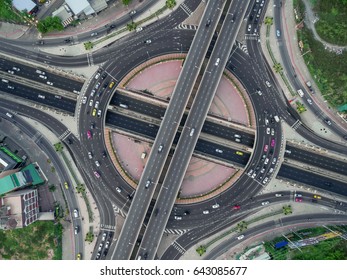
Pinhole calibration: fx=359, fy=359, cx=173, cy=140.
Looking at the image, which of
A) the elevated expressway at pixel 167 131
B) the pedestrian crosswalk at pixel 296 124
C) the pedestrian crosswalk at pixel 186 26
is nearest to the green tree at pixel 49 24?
the pedestrian crosswalk at pixel 186 26

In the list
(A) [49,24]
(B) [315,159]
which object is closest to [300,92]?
(B) [315,159]

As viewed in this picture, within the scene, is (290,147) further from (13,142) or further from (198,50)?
(13,142)

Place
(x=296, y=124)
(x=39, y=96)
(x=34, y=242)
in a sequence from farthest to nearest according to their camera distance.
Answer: (x=39, y=96) < (x=34, y=242) < (x=296, y=124)

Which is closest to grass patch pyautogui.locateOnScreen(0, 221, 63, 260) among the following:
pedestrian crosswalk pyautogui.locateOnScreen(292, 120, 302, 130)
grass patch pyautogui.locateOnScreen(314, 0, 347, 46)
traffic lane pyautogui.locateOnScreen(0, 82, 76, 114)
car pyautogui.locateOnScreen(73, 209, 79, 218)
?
car pyautogui.locateOnScreen(73, 209, 79, 218)

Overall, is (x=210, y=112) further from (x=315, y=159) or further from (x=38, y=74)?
(x=38, y=74)

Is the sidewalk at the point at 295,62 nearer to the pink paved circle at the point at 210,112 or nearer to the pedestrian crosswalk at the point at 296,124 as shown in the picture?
the pedestrian crosswalk at the point at 296,124

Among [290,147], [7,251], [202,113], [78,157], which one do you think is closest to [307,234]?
[290,147]
